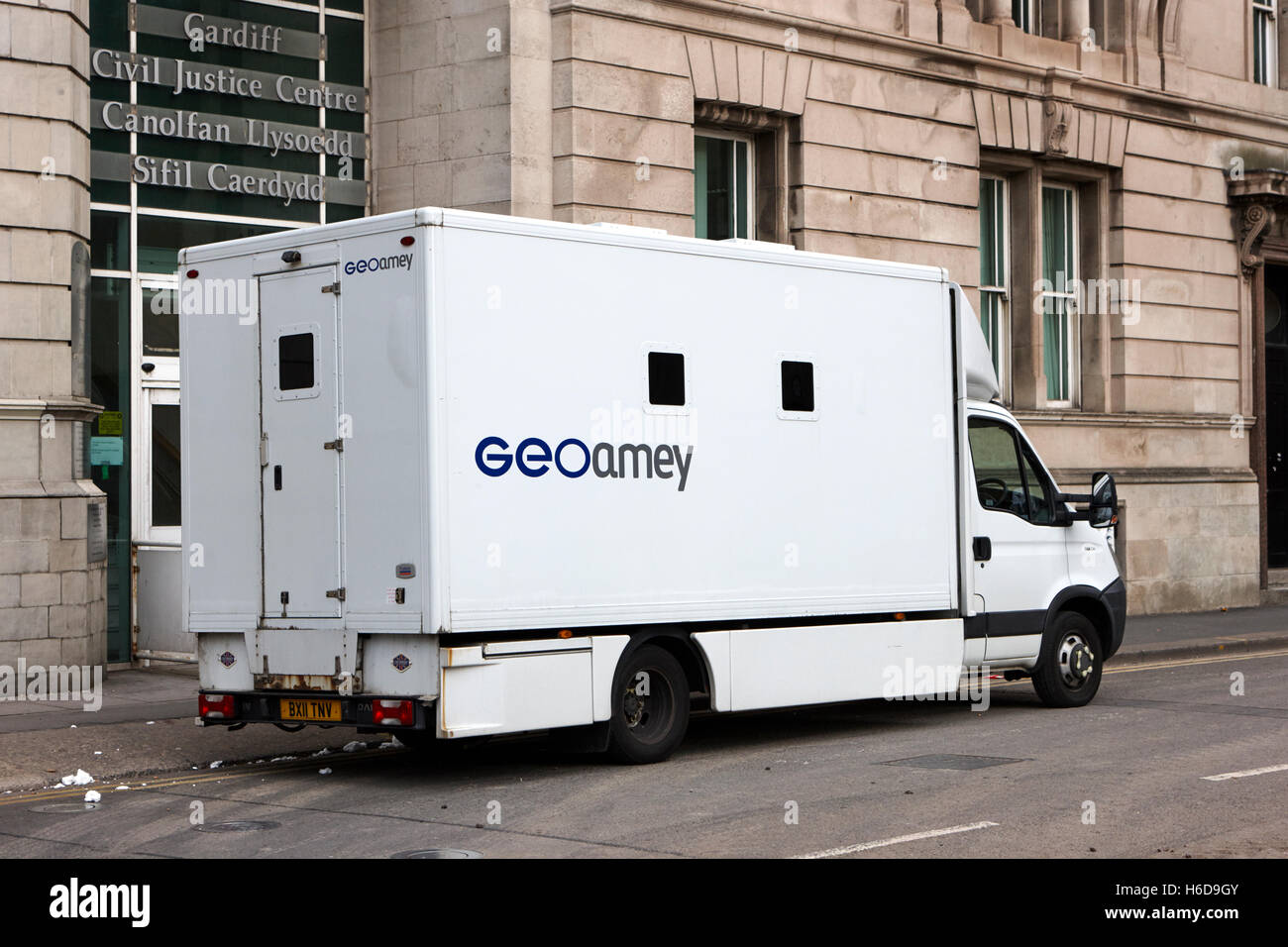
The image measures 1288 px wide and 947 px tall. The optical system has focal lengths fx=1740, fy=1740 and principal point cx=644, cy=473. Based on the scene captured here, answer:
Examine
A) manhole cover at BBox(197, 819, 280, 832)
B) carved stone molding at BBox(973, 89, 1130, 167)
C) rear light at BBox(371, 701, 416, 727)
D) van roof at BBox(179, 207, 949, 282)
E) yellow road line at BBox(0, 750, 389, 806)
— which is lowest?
yellow road line at BBox(0, 750, 389, 806)

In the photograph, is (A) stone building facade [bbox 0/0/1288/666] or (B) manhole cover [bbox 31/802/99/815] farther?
(A) stone building facade [bbox 0/0/1288/666]

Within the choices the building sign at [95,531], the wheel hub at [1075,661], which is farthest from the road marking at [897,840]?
the building sign at [95,531]

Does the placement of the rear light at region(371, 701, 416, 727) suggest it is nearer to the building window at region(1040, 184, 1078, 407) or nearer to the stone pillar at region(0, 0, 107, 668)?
the stone pillar at region(0, 0, 107, 668)

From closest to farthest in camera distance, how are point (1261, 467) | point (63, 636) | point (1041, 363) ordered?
point (63, 636), point (1041, 363), point (1261, 467)

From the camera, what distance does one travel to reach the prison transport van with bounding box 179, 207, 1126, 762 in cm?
1008

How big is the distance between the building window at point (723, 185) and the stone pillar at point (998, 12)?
4.52 metres

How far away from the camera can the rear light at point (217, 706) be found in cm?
1088

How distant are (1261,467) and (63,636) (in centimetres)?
1816

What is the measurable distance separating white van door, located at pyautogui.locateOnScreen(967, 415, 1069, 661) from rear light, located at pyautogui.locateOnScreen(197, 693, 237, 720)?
5572 millimetres

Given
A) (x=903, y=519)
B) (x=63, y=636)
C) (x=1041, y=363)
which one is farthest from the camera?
(x=1041, y=363)

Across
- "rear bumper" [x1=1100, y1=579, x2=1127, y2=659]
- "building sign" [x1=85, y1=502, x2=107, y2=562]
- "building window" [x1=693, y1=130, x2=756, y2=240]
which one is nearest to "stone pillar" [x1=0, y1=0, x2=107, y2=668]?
"building sign" [x1=85, y1=502, x2=107, y2=562]
